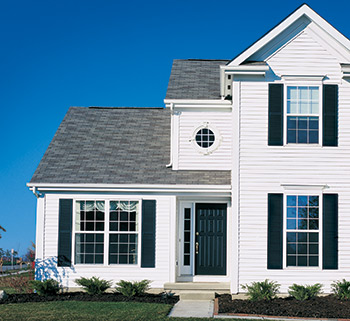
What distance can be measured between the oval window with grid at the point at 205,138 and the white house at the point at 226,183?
29 millimetres

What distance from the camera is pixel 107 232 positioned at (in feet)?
49.1

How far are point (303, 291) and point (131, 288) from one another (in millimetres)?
4264

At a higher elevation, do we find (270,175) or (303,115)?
(303,115)

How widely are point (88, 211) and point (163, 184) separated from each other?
2.19 meters

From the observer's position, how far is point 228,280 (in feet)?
50.2

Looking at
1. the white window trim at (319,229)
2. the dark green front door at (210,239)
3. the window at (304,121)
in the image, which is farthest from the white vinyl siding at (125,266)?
the window at (304,121)

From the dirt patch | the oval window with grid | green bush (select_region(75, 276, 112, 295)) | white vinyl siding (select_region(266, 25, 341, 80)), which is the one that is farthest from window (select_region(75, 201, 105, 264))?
white vinyl siding (select_region(266, 25, 341, 80))

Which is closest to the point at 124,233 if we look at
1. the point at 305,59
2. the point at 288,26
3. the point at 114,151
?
the point at 114,151

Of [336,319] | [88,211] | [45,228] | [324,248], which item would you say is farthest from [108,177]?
[336,319]

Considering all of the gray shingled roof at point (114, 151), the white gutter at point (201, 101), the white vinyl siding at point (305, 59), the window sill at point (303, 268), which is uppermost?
the white vinyl siding at point (305, 59)

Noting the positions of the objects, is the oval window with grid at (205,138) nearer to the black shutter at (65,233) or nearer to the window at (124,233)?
the window at (124,233)

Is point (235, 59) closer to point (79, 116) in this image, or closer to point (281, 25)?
point (281, 25)

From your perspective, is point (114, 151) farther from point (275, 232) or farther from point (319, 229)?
point (319, 229)

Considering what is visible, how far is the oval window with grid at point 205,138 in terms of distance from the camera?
16.0 meters
